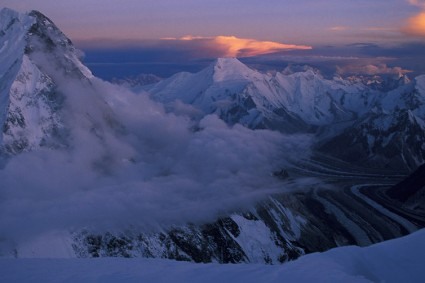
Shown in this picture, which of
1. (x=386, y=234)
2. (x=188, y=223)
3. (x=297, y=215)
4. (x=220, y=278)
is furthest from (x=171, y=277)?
(x=386, y=234)

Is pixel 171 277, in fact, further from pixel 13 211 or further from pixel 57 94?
Answer: pixel 57 94

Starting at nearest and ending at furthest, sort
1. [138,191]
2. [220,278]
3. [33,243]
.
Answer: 1. [220,278]
2. [33,243]
3. [138,191]

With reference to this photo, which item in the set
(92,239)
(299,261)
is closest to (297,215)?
(92,239)

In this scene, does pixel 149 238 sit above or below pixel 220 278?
below

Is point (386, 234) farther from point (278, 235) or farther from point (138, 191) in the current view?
point (138, 191)

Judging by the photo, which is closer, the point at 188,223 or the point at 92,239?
the point at 92,239

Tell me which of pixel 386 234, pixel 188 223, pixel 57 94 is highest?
pixel 57 94

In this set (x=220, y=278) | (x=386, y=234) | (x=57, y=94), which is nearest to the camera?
(x=220, y=278)
